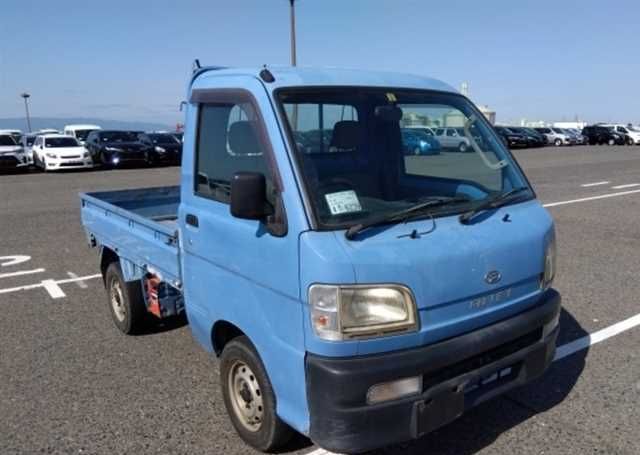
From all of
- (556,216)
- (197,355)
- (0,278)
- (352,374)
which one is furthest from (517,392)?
(556,216)

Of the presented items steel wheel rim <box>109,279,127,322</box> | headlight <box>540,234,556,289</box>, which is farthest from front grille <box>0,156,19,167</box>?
headlight <box>540,234,556,289</box>

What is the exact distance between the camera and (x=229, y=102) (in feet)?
10.1

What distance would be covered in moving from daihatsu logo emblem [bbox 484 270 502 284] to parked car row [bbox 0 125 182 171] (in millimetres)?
19205

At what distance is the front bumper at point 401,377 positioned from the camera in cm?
240

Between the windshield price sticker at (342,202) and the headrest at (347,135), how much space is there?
590 millimetres

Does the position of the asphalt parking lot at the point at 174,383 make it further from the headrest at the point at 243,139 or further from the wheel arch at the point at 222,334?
the headrest at the point at 243,139

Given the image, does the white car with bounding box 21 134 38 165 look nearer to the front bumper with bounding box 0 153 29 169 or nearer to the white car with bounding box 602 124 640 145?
the front bumper with bounding box 0 153 29 169

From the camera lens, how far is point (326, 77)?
9.95 feet

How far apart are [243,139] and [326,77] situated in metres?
0.57

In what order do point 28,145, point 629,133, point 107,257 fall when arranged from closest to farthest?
point 107,257, point 28,145, point 629,133

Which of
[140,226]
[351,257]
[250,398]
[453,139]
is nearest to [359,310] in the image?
[351,257]

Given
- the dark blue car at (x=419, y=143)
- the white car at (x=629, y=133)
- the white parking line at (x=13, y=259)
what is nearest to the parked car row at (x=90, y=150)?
the white parking line at (x=13, y=259)

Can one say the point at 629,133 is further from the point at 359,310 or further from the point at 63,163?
the point at 359,310

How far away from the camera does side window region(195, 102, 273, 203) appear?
9.49ft
